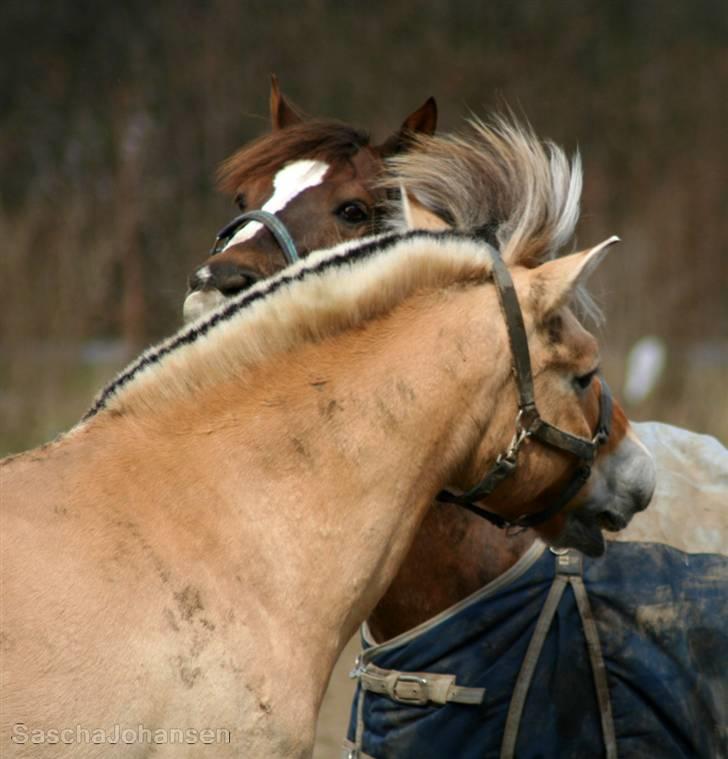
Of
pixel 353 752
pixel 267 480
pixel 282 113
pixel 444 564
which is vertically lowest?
pixel 353 752

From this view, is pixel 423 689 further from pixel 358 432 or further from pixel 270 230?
pixel 270 230

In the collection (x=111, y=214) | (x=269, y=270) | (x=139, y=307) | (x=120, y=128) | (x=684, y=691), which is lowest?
(x=684, y=691)

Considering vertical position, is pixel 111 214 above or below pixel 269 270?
above

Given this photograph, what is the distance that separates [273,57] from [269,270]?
28.2ft

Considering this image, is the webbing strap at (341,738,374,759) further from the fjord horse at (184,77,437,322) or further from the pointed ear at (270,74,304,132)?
the pointed ear at (270,74,304,132)

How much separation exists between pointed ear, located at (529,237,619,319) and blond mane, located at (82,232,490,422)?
12cm

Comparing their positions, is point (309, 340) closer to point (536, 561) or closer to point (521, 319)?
point (521, 319)

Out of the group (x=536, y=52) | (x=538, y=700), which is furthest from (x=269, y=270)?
(x=536, y=52)

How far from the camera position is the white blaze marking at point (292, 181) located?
4.02 m

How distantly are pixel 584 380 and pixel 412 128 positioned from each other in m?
1.86

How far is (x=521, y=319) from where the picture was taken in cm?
265

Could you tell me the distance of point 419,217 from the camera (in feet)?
10.3

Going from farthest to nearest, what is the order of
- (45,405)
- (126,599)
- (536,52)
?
(536,52)
(45,405)
(126,599)

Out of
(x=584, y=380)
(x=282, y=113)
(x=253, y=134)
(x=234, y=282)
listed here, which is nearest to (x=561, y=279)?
(x=584, y=380)
